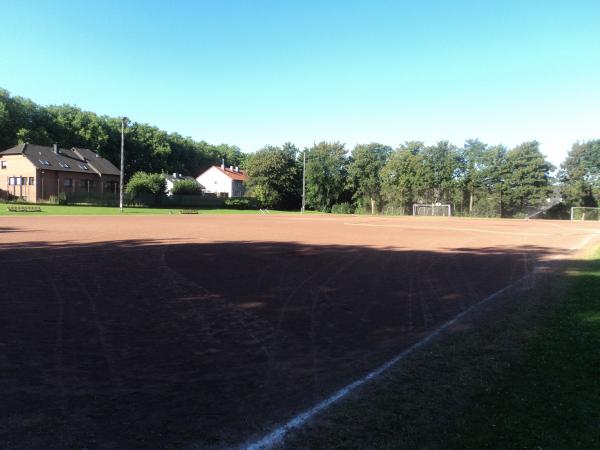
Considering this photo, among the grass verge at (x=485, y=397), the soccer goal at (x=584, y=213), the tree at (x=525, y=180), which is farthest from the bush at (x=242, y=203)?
the grass verge at (x=485, y=397)

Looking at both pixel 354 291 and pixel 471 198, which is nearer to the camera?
pixel 354 291

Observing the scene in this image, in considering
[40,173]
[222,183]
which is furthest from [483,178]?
[40,173]

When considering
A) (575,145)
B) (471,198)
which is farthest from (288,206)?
(575,145)

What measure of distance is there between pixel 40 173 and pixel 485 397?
6592 cm

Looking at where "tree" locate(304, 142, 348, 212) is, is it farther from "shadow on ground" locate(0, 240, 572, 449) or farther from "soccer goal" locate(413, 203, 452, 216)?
"shadow on ground" locate(0, 240, 572, 449)

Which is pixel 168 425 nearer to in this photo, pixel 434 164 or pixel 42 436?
pixel 42 436

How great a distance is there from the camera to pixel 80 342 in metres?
5.78

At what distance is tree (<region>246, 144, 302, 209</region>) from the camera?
72.9 meters

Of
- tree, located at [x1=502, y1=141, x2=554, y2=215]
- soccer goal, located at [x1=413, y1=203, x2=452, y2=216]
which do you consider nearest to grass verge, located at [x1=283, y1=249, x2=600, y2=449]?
soccer goal, located at [x1=413, y1=203, x2=452, y2=216]

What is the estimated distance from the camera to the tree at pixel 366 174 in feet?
248

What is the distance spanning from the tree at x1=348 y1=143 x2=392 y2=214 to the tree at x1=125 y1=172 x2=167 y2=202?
31772 millimetres

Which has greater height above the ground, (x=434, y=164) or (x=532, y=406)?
(x=434, y=164)

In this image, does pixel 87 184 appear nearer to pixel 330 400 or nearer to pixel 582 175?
pixel 330 400

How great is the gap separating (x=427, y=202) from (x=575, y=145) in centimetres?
2923
